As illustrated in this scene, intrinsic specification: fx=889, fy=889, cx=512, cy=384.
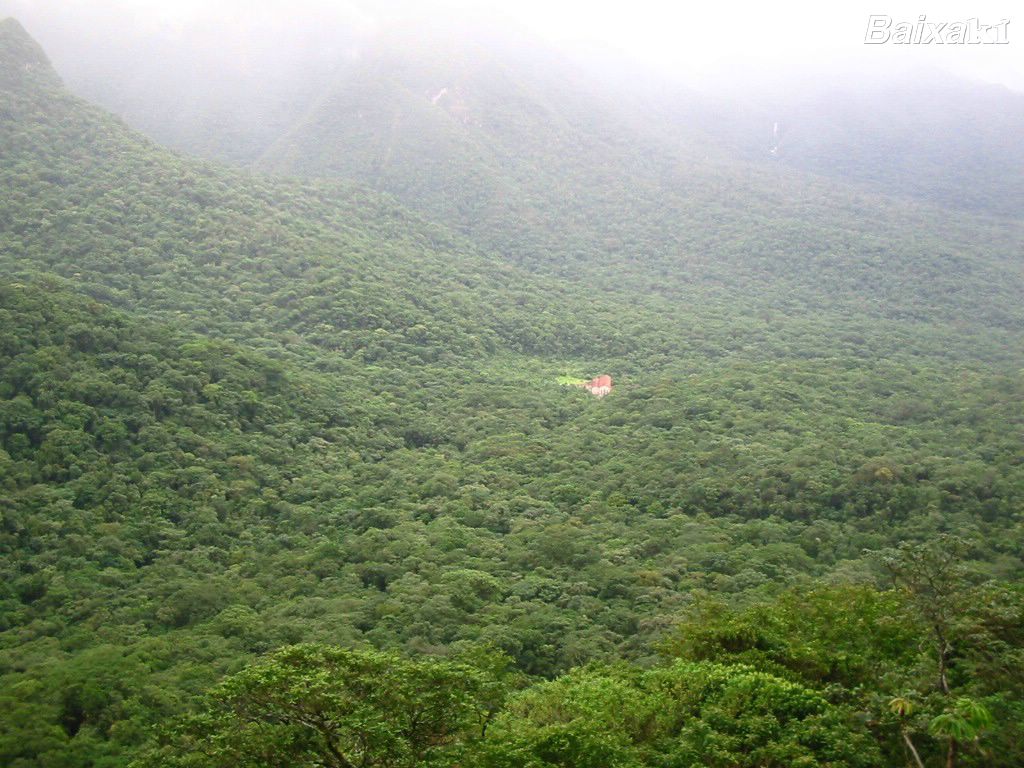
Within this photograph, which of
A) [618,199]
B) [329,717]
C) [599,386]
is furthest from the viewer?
[618,199]

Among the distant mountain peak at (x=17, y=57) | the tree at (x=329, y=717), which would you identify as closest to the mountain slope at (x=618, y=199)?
the distant mountain peak at (x=17, y=57)

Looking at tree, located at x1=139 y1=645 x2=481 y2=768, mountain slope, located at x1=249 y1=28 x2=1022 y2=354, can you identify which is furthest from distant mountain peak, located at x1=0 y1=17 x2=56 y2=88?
tree, located at x1=139 y1=645 x2=481 y2=768

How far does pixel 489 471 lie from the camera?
3978cm

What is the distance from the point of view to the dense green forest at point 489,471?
14.5m

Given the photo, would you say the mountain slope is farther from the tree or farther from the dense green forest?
the tree

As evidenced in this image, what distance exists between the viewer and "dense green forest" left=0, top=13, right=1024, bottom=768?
14.5m

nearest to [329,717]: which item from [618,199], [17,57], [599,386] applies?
[599,386]

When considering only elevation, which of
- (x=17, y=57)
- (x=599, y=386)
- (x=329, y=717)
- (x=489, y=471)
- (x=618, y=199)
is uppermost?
(x=17, y=57)

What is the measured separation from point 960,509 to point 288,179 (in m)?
57.0

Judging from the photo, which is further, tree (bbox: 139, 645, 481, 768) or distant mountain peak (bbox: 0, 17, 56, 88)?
distant mountain peak (bbox: 0, 17, 56, 88)

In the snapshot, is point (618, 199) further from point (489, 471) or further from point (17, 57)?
point (17, 57)

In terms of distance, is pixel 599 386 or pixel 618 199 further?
pixel 618 199

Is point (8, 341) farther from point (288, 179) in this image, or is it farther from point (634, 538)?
point (288, 179)

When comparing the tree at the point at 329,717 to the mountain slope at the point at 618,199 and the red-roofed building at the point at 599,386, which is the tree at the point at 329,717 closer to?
the red-roofed building at the point at 599,386
